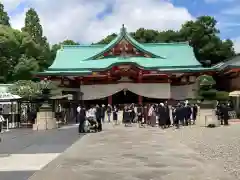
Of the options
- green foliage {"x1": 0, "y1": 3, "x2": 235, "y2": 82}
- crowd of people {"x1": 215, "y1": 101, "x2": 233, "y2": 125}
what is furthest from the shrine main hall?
crowd of people {"x1": 215, "y1": 101, "x2": 233, "y2": 125}

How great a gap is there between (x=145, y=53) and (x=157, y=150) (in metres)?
29.6

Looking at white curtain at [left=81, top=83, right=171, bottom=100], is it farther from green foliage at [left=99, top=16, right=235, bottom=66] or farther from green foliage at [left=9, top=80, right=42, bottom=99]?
green foliage at [left=99, top=16, right=235, bottom=66]

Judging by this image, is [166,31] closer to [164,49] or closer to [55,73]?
[164,49]

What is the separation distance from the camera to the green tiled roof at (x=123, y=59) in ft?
133

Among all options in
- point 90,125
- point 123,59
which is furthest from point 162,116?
point 123,59

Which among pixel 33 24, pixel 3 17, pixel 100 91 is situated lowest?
pixel 100 91

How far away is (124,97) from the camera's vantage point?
43.7 meters

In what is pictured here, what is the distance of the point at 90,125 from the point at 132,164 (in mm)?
11740

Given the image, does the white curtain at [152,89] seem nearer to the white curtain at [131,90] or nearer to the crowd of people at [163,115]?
the white curtain at [131,90]

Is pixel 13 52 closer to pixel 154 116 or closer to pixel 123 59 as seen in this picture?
pixel 123 59

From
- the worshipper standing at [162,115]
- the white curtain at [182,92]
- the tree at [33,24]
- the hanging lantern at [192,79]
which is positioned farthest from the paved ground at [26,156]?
the tree at [33,24]

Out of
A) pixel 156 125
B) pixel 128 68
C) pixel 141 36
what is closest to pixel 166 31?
pixel 141 36

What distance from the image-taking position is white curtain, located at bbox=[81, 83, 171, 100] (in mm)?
40625

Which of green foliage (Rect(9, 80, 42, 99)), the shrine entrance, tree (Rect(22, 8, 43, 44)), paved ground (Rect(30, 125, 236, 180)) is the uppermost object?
tree (Rect(22, 8, 43, 44))
